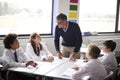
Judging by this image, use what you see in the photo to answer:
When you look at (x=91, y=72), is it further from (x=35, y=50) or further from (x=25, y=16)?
(x=25, y=16)

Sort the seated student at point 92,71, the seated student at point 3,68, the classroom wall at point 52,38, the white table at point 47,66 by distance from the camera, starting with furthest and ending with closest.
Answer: the classroom wall at point 52,38, the seated student at point 3,68, the white table at point 47,66, the seated student at point 92,71

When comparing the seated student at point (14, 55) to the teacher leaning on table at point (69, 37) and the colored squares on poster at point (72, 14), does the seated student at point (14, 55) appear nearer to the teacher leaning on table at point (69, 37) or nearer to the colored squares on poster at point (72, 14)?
Result: the teacher leaning on table at point (69, 37)

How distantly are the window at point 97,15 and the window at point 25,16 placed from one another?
1016 mm

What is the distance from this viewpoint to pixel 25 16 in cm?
532

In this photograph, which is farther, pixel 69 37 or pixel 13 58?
pixel 69 37

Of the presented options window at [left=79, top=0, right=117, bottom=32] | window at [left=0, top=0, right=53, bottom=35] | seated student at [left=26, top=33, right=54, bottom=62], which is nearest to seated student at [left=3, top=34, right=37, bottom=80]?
seated student at [left=26, top=33, right=54, bottom=62]

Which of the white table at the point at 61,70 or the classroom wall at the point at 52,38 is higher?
the classroom wall at the point at 52,38

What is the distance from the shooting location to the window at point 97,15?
6.12 meters

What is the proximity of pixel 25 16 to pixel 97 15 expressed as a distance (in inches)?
84.2

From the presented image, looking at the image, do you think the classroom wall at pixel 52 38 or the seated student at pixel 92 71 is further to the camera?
the classroom wall at pixel 52 38

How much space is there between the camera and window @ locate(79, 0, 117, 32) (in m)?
6.12

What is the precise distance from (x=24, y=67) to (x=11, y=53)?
0.30 metres

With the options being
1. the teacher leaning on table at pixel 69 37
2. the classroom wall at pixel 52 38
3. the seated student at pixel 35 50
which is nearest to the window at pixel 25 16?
the classroom wall at pixel 52 38

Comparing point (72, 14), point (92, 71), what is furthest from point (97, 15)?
point (92, 71)
